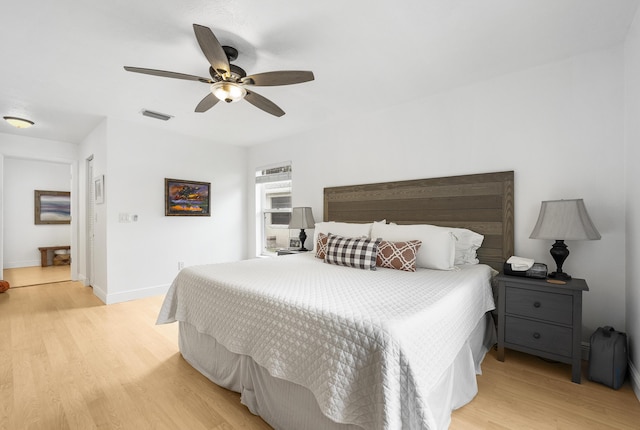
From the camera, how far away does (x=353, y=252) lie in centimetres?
263

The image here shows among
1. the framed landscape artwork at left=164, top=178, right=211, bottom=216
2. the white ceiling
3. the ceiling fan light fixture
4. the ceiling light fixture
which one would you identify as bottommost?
the framed landscape artwork at left=164, top=178, right=211, bottom=216

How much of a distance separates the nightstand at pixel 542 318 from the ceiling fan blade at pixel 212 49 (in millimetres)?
2585

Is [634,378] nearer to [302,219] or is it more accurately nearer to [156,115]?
[302,219]

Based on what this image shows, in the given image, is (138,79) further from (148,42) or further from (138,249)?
(138,249)

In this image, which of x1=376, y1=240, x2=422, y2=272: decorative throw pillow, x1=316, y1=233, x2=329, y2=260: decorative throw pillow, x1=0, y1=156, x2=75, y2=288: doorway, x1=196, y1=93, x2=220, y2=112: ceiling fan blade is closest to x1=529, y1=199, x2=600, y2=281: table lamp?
x1=376, y1=240, x2=422, y2=272: decorative throw pillow

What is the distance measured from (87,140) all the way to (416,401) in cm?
567

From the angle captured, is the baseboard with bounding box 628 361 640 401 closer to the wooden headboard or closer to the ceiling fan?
the wooden headboard

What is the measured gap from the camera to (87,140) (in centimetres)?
454

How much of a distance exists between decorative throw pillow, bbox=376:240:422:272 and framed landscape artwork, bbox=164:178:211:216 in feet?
10.7

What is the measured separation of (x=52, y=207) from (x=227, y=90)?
695 cm

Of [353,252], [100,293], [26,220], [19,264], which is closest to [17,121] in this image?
[100,293]

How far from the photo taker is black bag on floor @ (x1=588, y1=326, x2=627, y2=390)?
186 centimetres

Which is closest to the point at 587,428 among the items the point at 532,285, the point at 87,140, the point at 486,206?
the point at 532,285

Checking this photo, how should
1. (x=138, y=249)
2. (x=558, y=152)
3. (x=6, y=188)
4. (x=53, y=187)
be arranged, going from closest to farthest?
(x=558, y=152) < (x=138, y=249) < (x=6, y=188) < (x=53, y=187)
